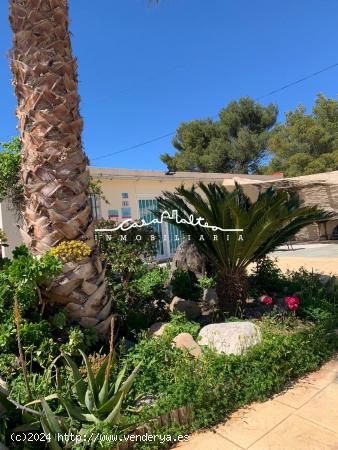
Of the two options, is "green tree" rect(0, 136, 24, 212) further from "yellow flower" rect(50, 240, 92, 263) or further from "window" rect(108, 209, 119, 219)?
"window" rect(108, 209, 119, 219)

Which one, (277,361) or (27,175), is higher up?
(27,175)

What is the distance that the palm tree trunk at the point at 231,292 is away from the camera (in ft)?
17.3

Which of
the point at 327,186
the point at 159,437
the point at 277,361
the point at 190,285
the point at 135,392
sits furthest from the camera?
the point at 327,186

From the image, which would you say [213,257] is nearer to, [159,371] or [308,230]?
[159,371]

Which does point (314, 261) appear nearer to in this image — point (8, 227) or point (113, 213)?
point (113, 213)

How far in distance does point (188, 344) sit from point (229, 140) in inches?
989

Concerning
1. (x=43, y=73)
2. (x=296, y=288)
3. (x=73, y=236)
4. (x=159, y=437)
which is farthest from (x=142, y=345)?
(x=296, y=288)

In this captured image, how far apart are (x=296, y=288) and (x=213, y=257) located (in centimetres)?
211

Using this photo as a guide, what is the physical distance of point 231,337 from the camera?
12.7 feet

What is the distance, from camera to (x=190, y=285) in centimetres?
642

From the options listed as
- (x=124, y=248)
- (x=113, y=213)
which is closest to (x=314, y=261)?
(x=113, y=213)

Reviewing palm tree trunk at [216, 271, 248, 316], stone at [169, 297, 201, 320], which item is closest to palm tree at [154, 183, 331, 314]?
palm tree trunk at [216, 271, 248, 316]

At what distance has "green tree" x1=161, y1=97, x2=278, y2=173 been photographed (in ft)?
84.8

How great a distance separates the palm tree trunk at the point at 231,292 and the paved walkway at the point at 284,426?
1.92 metres
